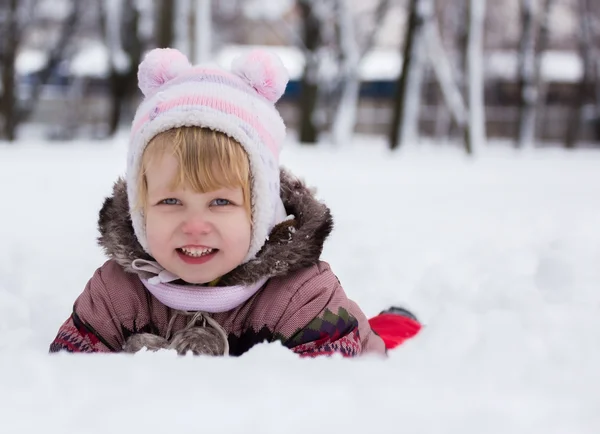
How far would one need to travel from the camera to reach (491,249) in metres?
4.35

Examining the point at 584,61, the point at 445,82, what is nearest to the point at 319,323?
the point at 445,82

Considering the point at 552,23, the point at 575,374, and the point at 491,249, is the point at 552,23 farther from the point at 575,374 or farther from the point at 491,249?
the point at 575,374

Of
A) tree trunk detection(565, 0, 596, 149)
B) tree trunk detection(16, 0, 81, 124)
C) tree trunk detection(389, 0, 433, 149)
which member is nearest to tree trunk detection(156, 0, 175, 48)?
tree trunk detection(389, 0, 433, 149)

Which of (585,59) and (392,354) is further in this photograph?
(585,59)

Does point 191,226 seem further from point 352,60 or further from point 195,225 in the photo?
point 352,60

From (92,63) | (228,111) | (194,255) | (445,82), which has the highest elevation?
(92,63)

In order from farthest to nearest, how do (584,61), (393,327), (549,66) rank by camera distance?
(549,66), (584,61), (393,327)

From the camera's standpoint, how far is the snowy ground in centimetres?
136

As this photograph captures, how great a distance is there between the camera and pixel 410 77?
1307 centimetres

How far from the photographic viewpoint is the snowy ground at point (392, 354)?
1363 mm

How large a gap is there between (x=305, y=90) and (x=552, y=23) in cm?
912

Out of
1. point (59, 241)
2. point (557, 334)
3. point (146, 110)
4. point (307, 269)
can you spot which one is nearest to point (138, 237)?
point (146, 110)

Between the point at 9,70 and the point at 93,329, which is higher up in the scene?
the point at 9,70

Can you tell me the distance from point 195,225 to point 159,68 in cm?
58
